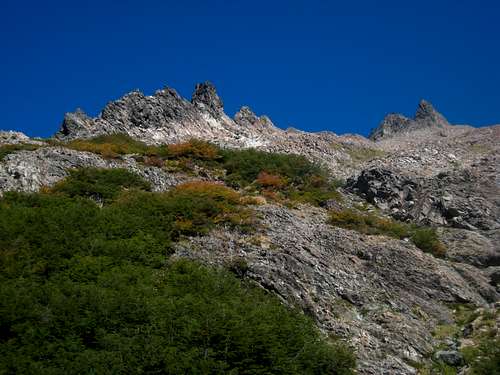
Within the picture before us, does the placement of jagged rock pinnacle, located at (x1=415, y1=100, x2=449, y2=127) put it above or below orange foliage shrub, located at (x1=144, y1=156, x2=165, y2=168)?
above

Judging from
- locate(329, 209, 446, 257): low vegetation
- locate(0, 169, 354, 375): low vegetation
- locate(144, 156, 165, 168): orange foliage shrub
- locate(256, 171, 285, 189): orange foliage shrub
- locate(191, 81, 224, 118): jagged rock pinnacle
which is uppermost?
locate(191, 81, 224, 118): jagged rock pinnacle

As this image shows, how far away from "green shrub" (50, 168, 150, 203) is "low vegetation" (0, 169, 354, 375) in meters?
4.68

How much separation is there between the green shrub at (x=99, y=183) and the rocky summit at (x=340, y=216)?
70cm

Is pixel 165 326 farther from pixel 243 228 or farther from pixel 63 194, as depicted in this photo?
pixel 63 194

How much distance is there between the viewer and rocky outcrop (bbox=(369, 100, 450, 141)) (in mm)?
87750

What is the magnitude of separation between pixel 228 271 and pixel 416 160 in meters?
33.0

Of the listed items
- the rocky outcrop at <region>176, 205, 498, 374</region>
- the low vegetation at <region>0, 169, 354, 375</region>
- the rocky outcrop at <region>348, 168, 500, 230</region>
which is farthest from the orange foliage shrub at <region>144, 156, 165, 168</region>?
the rocky outcrop at <region>348, 168, 500, 230</region>

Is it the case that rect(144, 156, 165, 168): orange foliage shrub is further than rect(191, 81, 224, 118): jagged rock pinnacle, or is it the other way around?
rect(191, 81, 224, 118): jagged rock pinnacle

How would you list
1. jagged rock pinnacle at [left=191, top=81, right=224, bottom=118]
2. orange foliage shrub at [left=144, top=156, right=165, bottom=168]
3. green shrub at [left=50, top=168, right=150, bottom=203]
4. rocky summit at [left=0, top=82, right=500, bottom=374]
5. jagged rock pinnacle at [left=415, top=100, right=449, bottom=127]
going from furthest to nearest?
jagged rock pinnacle at [left=415, top=100, right=449, bottom=127], jagged rock pinnacle at [left=191, top=81, right=224, bottom=118], orange foliage shrub at [left=144, top=156, right=165, bottom=168], green shrub at [left=50, top=168, right=150, bottom=203], rocky summit at [left=0, top=82, right=500, bottom=374]

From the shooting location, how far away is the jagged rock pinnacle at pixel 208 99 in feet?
Answer: 219

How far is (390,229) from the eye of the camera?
3819cm

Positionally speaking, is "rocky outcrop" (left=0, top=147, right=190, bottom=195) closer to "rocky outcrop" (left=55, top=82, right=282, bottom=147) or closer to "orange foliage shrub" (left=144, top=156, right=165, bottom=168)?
"orange foliage shrub" (left=144, top=156, right=165, bottom=168)

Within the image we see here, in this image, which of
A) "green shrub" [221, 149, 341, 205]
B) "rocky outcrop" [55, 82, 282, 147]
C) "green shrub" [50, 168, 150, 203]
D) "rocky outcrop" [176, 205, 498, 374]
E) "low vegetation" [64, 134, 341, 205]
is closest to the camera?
"rocky outcrop" [176, 205, 498, 374]

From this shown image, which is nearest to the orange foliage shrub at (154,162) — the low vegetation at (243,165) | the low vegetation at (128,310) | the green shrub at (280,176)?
the low vegetation at (243,165)
